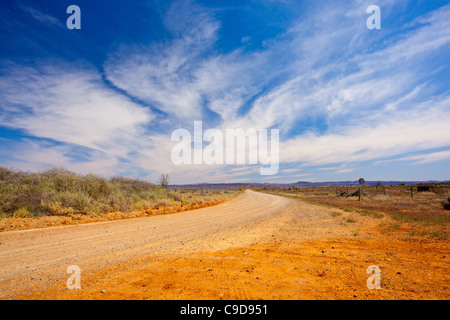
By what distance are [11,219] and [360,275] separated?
1353cm

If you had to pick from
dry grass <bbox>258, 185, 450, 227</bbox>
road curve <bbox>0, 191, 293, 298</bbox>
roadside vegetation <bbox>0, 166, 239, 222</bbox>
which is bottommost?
dry grass <bbox>258, 185, 450, 227</bbox>

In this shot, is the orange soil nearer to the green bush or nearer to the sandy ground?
the sandy ground

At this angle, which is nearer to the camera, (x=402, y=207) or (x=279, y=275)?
(x=279, y=275)

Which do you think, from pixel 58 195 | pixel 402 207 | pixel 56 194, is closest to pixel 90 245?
pixel 58 195

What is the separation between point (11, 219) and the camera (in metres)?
10.0

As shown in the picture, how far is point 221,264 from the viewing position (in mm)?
5191

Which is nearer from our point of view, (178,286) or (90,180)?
(178,286)

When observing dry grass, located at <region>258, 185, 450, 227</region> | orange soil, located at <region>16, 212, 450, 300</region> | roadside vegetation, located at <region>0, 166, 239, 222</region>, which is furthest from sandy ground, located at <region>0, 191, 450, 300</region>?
dry grass, located at <region>258, 185, 450, 227</region>

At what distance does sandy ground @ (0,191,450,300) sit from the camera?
3773 millimetres

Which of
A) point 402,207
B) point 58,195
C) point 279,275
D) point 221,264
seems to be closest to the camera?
point 279,275

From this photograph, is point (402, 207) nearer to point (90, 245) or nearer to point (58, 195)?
point (90, 245)

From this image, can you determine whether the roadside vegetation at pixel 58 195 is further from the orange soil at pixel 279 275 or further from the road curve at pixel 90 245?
the orange soil at pixel 279 275
